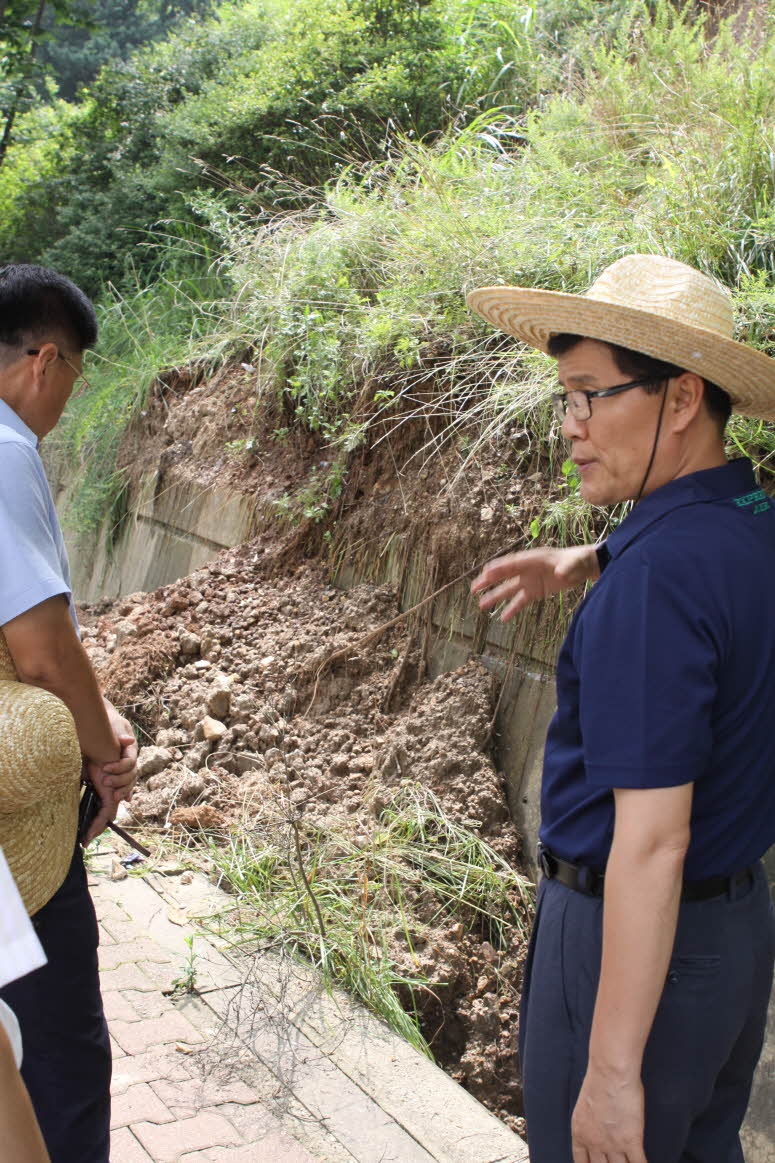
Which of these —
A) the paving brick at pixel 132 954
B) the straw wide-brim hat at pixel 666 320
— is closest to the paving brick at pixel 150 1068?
the paving brick at pixel 132 954

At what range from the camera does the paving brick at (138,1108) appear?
→ 3041 mm

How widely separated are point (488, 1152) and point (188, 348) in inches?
275

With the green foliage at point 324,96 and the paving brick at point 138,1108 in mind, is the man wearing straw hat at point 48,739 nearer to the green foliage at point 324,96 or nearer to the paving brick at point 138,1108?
the paving brick at point 138,1108

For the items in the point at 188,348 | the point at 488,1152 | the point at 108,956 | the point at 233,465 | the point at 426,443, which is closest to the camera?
the point at 488,1152

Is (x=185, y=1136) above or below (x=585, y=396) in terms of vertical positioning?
below

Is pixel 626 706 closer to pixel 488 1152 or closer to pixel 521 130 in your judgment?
pixel 488 1152

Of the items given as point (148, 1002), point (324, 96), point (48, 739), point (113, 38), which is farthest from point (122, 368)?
point (113, 38)

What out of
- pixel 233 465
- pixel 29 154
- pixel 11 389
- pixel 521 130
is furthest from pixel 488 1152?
pixel 29 154

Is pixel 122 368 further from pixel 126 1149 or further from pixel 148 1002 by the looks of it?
pixel 126 1149

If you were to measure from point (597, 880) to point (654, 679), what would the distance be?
17.0 inches

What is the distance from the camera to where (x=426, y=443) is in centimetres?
518

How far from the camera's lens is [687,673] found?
1678 mm

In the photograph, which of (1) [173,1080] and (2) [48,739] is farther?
(1) [173,1080]

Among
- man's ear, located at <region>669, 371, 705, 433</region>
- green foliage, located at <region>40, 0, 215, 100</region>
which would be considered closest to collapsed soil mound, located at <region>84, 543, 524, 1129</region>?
man's ear, located at <region>669, 371, 705, 433</region>
